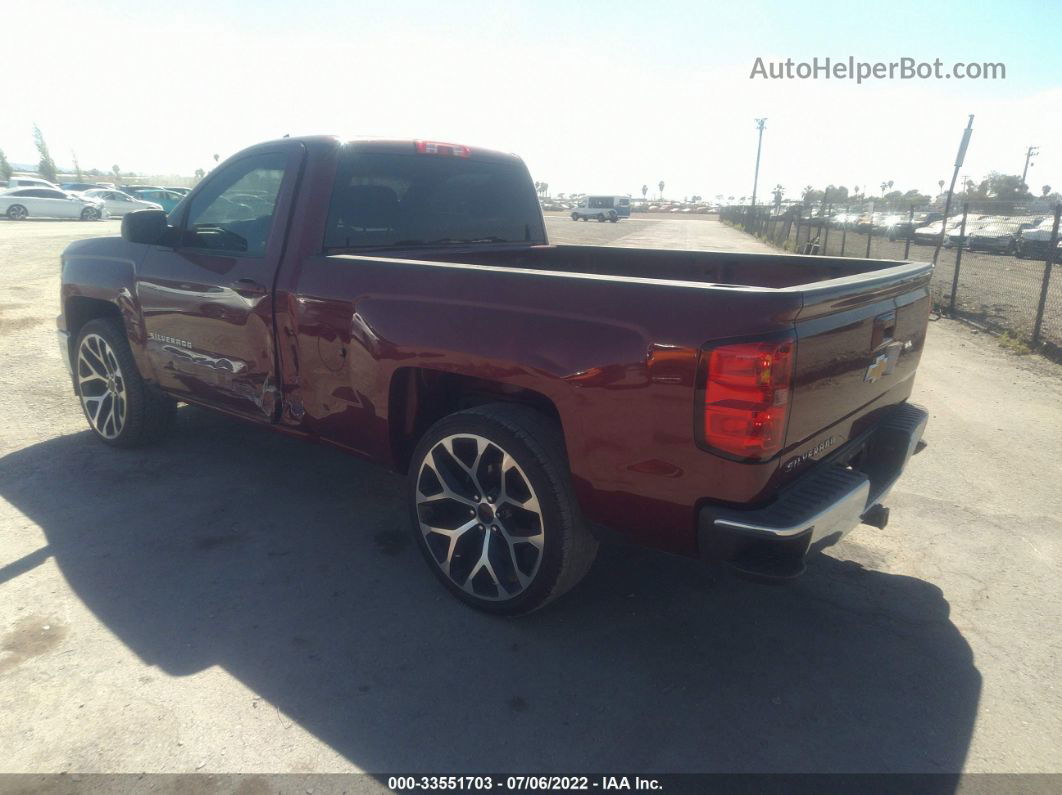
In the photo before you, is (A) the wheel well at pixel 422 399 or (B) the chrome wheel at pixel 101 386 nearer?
(A) the wheel well at pixel 422 399

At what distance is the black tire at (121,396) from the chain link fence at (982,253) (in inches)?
361

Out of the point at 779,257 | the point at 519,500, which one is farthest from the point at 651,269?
the point at 519,500

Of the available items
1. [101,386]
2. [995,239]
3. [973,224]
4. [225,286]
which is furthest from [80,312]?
[995,239]

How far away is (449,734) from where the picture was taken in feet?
7.71

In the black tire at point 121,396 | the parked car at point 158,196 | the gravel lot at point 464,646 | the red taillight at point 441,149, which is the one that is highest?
the red taillight at point 441,149

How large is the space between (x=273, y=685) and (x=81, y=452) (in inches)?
123

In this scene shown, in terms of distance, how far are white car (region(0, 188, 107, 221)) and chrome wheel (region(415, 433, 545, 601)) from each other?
3425cm

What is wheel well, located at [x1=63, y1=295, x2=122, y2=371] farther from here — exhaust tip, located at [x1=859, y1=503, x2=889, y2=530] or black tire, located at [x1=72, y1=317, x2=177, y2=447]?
exhaust tip, located at [x1=859, y1=503, x2=889, y2=530]

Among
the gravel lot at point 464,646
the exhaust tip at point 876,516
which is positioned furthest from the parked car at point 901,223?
the exhaust tip at point 876,516

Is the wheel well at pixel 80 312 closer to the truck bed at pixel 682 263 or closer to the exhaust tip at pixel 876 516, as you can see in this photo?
the truck bed at pixel 682 263

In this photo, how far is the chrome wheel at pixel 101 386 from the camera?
15.2 feet

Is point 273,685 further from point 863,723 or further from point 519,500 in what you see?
point 863,723

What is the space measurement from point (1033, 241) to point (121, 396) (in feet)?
63.5

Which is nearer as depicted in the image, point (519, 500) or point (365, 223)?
point (519, 500)
